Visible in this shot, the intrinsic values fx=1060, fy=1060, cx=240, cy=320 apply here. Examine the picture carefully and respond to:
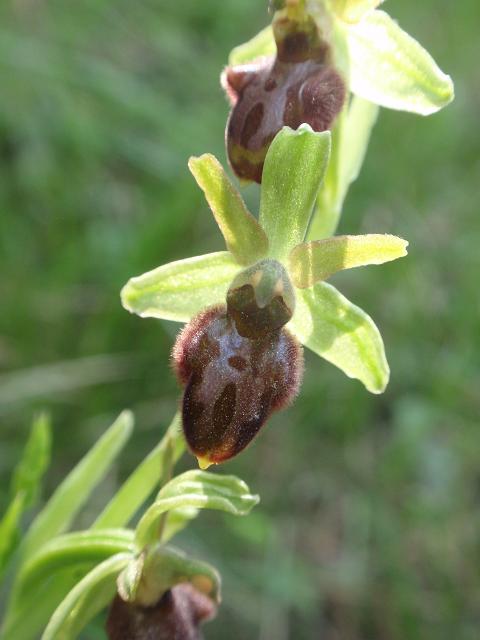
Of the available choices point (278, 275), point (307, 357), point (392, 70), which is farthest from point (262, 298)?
point (307, 357)

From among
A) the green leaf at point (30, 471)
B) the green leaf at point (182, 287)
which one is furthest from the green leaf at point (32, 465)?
the green leaf at point (182, 287)

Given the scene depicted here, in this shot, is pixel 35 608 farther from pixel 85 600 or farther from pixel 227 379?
pixel 227 379

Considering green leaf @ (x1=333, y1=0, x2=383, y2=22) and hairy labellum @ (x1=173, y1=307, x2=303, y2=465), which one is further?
green leaf @ (x1=333, y1=0, x2=383, y2=22)

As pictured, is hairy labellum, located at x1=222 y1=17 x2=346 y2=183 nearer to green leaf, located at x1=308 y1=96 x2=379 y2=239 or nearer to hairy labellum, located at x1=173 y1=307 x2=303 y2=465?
green leaf, located at x1=308 y1=96 x2=379 y2=239

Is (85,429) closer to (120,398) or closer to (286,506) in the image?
(120,398)

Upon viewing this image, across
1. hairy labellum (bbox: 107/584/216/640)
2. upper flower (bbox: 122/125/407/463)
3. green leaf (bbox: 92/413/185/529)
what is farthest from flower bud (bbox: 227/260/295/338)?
hairy labellum (bbox: 107/584/216/640)

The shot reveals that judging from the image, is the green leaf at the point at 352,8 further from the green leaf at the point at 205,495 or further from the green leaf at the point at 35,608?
the green leaf at the point at 35,608

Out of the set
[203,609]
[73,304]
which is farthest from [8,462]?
[203,609]
